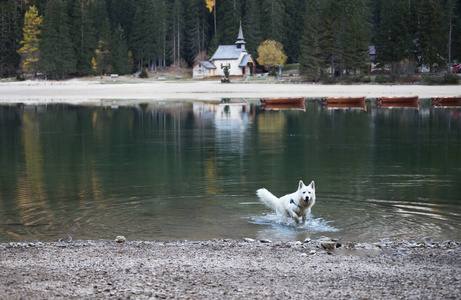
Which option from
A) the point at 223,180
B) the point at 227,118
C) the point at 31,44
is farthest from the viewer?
the point at 31,44

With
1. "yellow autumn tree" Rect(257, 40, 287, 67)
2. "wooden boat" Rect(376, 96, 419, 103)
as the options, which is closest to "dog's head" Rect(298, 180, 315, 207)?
"wooden boat" Rect(376, 96, 419, 103)

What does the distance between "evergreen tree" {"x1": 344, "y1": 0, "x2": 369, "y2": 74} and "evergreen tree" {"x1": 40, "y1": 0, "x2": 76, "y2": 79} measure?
52.4 m

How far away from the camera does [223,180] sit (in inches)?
688

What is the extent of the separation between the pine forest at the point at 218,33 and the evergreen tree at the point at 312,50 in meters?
0.17

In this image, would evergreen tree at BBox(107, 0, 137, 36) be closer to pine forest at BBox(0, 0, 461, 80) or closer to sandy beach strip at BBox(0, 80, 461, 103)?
pine forest at BBox(0, 0, 461, 80)

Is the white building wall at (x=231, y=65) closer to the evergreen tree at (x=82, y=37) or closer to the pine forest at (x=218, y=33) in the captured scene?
the pine forest at (x=218, y=33)

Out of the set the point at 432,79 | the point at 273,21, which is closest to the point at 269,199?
the point at 432,79

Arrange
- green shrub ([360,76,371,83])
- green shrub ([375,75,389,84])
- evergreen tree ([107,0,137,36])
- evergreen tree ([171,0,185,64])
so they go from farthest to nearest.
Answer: evergreen tree ([107,0,137,36])
evergreen tree ([171,0,185,64])
green shrub ([360,76,371,83])
green shrub ([375,75,389,84])

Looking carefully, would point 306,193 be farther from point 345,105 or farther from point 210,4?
point 210,4

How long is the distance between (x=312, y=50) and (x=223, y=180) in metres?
79.9

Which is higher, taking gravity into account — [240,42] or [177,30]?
[177,30]

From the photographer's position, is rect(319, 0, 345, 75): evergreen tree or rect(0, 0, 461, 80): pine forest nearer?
rect(0, 0, 461, 80): pine forest

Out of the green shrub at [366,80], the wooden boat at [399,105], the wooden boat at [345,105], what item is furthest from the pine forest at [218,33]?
the wooden boat at [345,105]

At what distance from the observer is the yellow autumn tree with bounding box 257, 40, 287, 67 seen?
110250mm
